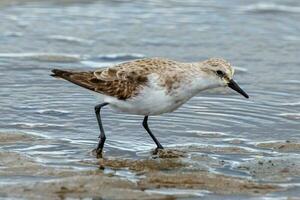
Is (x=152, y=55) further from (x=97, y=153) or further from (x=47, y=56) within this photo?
(x=97, y=153)

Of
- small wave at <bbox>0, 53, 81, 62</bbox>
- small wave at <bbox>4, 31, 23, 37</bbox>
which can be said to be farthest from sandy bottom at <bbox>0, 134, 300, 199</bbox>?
small wave at <bbox>4, 31, 23, 37</bbox>

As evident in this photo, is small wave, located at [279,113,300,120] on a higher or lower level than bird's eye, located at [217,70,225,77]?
lower

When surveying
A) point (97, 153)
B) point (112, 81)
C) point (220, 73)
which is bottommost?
point (97, 153)

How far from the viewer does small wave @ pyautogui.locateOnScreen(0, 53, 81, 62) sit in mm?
10930

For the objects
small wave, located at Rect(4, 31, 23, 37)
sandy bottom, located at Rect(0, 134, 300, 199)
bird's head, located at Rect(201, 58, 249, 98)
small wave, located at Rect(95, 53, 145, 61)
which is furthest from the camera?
small wave, located at Rect(4, 31, 23, 37)

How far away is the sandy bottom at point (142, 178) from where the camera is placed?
6637 mm

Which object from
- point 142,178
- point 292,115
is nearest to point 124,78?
point 142,178

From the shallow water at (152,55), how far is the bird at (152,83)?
467mm

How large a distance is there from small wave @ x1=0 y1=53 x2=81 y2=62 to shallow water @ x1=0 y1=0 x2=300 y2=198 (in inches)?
0.5

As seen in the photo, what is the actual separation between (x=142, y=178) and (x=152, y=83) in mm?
869

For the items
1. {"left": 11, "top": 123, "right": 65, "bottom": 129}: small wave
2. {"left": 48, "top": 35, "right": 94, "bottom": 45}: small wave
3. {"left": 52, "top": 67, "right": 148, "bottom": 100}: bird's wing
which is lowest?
{"left": 48, "top": 35, "right": 94, "bottom": 45}: small wave

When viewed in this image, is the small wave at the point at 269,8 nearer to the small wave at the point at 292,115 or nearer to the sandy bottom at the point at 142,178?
the small wave at the point at 292,115

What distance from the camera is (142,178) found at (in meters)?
7.08

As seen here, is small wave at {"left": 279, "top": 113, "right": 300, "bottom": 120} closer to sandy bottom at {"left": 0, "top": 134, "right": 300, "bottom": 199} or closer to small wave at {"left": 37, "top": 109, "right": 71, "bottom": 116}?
sandy bottom at {"left": 0, "top": 134, "right": 300, "bottom": 199}
